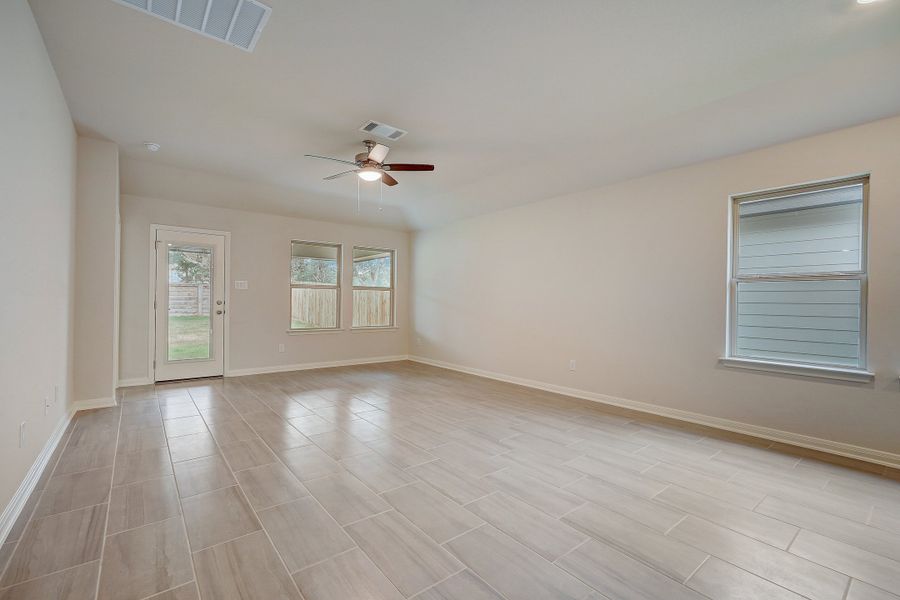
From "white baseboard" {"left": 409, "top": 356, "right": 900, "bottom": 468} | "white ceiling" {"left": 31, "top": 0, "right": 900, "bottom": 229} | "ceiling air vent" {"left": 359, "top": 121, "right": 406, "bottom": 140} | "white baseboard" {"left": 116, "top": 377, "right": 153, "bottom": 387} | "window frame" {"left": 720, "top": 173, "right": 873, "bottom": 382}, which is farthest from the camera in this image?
"white baseboard" {"left": 116, "top": 377, "right": 153, "bottom": 387}

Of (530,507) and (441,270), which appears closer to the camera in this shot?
(530,507)

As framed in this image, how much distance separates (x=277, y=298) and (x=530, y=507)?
212 inches

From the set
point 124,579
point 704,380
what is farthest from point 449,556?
point 704,380

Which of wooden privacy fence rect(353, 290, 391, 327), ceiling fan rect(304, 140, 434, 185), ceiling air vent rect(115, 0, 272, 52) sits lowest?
wooden privacy fence rect(353, 290, 391, 327)

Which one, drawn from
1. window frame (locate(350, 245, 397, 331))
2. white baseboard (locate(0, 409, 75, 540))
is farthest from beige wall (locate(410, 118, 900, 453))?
white baseboard (locate(0, 409, 75, 540))

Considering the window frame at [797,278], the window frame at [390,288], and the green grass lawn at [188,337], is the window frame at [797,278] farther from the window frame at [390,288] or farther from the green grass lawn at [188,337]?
the green grass lawn at [188,337]

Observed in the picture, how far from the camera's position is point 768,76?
281cm

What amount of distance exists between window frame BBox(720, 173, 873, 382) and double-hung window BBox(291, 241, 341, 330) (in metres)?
5.78

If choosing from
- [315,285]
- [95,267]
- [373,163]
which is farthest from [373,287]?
[95,267]

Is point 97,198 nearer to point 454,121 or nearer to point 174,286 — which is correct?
point 174,286

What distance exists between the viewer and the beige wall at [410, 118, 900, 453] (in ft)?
9.86

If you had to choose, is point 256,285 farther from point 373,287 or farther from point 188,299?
point 373,287

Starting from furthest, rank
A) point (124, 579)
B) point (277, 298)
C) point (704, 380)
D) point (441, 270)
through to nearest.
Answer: point (441, 270) → point (277, 298) → point (704, 380) → point (124, 579)

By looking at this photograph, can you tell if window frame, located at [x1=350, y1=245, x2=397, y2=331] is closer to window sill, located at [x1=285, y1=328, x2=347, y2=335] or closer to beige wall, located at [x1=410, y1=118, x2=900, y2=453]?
window sill, located at [x1=285, y1=328, x2=347, y2=335]
